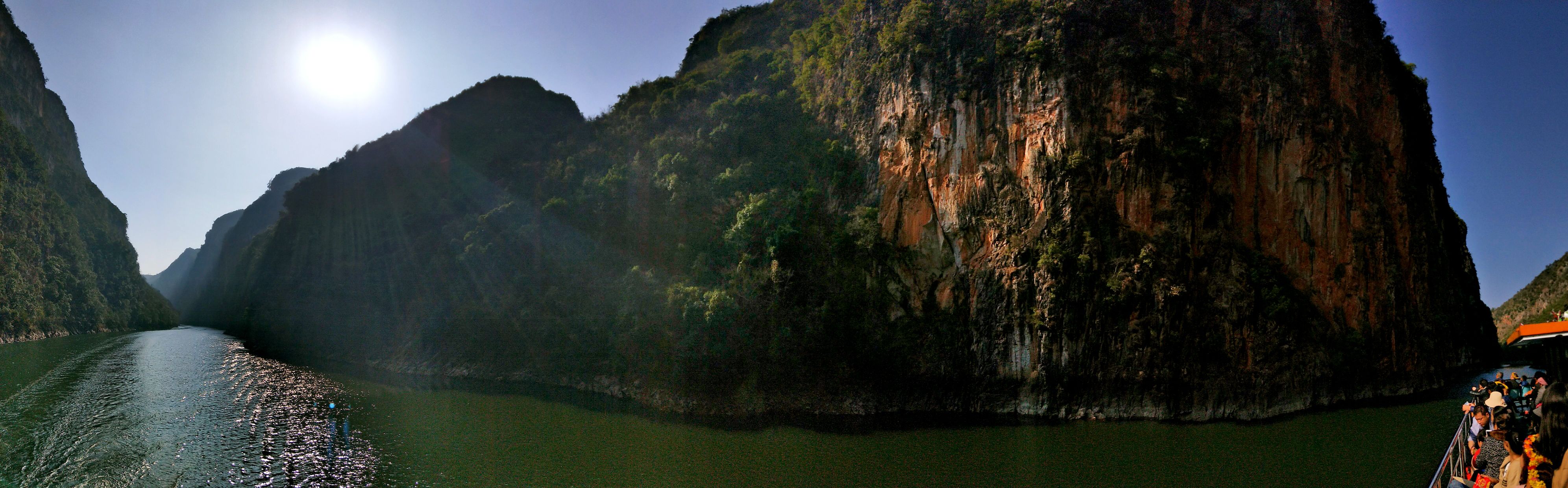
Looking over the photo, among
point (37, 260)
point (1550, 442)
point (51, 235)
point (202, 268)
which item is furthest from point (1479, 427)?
point (202, 268)

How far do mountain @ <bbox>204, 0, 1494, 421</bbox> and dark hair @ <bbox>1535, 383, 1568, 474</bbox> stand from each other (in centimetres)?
1598

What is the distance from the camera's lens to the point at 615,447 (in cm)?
1844

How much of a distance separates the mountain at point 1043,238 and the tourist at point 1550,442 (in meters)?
15.8

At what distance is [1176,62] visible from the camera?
22172 millimetres

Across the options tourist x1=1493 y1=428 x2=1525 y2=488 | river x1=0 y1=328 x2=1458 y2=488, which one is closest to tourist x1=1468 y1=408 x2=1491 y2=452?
tourist x1=1493 y1=428 x2=1525 y2=488

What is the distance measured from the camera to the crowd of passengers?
4.96 meters

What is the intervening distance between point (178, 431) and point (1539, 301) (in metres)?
→ 81.8

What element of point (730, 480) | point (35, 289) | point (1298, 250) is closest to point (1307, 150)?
point (1298, 250)

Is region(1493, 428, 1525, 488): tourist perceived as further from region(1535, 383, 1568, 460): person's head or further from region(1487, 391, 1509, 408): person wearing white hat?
region(1487, 391, 1509, 408): person wearing white hat

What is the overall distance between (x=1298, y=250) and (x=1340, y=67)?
7.00 metres

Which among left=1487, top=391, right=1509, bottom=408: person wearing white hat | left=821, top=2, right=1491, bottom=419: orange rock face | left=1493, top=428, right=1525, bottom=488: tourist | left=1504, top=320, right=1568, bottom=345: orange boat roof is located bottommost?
left=1493, top=428, right=1525, bottom=488: tourist

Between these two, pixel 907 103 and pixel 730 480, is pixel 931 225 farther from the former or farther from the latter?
pixel 730 480

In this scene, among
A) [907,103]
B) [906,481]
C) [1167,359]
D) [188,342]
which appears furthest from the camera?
[188,342]

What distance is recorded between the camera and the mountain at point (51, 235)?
144 ft
